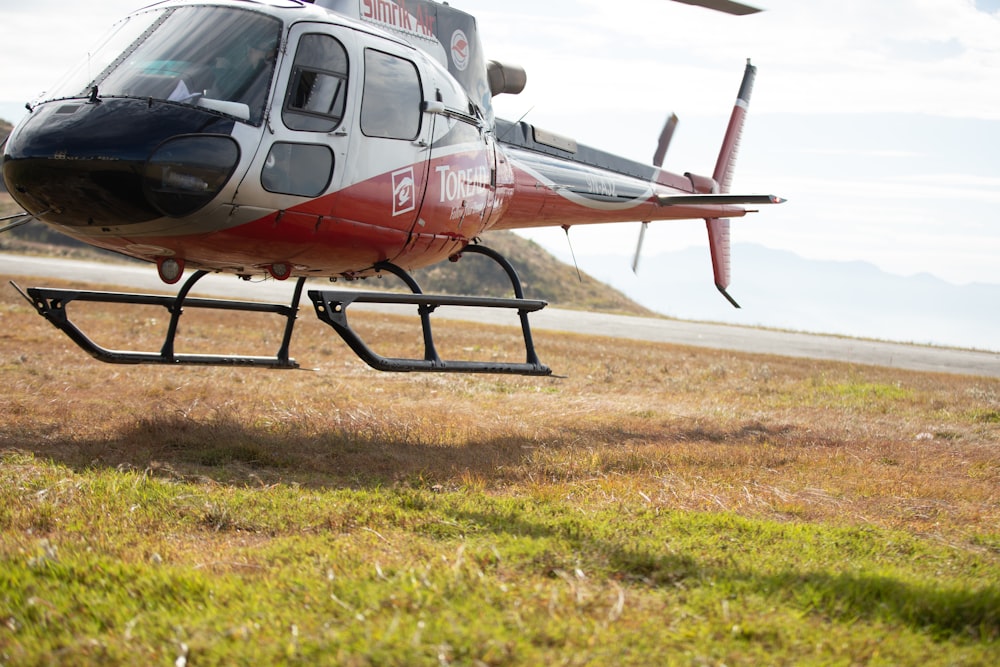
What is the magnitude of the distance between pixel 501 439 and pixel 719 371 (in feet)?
29.6

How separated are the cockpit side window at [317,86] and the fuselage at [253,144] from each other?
0.04ft

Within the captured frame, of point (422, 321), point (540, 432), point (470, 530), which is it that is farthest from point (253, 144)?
point (540, 432)

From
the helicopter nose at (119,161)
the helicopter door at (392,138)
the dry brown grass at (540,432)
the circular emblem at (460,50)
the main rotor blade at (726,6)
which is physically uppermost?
the main rotor blade at (726,6)

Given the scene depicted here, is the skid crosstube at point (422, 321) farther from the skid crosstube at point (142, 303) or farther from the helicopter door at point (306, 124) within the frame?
the skid crosstube at point (142, 303)

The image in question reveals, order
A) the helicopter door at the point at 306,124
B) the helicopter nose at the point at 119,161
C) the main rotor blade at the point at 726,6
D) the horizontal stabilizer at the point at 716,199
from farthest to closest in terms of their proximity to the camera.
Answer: the horizontal stabilizer at the point at 716,199 → the main rotor blade at the point at 726,6 → the helicopter door at the point at 306,124 → the helicopter nose at the point at 119,161

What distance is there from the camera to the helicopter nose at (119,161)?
21.8ft

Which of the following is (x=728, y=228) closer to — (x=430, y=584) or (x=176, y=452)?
(x=176, y=452)

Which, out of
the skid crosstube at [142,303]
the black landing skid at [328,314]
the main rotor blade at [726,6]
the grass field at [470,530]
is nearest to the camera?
the grass field at [470,530]

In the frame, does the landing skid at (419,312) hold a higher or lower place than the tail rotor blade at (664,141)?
lower

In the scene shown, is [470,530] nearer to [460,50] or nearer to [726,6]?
[460,50]

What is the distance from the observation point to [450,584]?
3.90m

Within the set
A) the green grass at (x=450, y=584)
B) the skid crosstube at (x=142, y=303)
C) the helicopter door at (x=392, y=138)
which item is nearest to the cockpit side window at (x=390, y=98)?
the helicopter door at (x=392, y=138)

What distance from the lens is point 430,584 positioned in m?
3.87

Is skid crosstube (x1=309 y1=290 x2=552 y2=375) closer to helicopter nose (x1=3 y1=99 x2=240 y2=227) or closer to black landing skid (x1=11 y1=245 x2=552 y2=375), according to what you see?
black landing skid (x1=11 y1=245 x2=552 y2=375)
